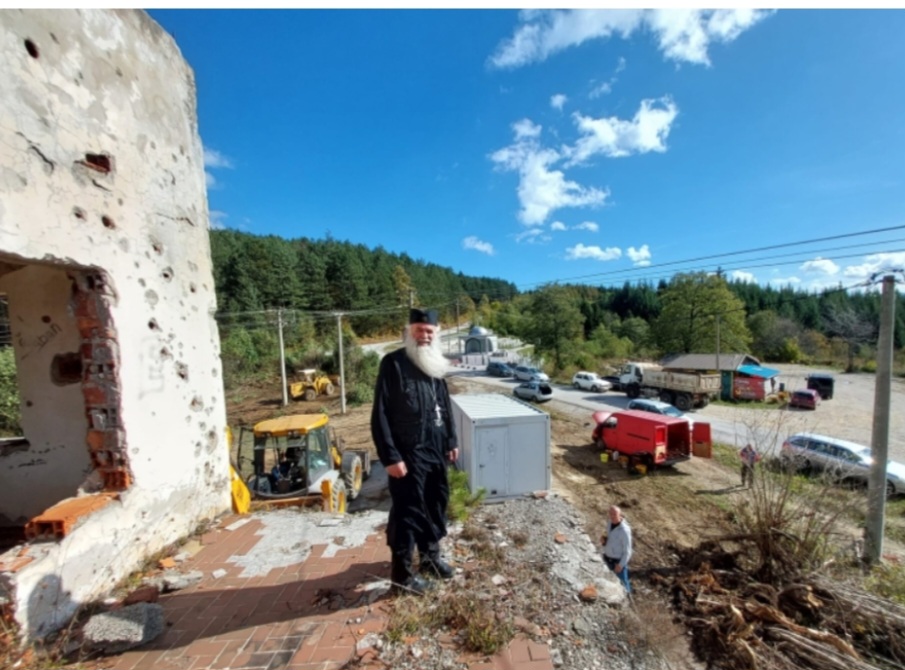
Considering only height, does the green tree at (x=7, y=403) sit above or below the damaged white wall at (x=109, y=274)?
below

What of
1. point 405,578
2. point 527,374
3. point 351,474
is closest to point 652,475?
point 351,474

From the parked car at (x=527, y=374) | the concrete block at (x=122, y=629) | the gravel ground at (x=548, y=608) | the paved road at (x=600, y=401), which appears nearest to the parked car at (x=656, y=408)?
the paved road at (x=600, y=401)

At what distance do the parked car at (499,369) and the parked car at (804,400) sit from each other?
664 inches

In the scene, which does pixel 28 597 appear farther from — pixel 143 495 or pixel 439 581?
pixel 439 581

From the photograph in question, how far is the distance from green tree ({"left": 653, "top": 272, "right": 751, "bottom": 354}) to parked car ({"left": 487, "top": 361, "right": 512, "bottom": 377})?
43.1ft

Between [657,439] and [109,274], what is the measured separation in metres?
11.9

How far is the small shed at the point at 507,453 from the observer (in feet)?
24.0

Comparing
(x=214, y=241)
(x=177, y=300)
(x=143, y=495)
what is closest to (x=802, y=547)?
(x=143, y=495)

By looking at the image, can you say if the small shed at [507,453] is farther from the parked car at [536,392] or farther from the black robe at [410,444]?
the parked car at [536,392]

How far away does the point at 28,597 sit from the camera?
7.26 feet

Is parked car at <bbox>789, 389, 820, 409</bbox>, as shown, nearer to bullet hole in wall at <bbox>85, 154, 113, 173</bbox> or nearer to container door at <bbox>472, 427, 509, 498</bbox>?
container door at <bbox>472, 427, 509, 498</bbox>

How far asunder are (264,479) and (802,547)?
7757 mm

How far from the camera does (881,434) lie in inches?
259

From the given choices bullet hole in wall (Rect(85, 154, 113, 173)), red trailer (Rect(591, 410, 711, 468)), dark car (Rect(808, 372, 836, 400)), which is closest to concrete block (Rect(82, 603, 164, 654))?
bullet hole in wall (Rect(85, 154, 113, 173))
